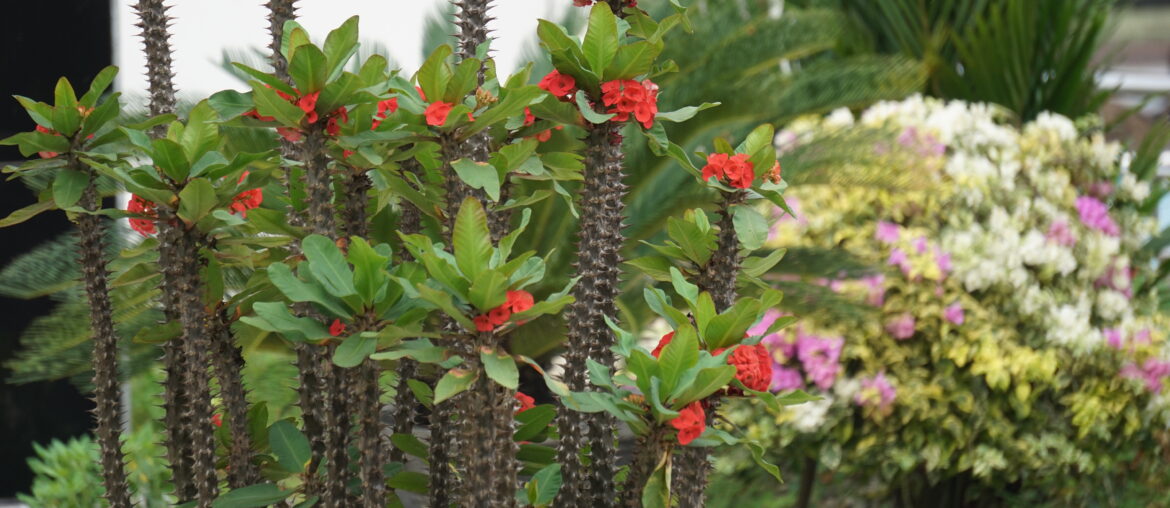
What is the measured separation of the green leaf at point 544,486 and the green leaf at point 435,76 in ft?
1.18

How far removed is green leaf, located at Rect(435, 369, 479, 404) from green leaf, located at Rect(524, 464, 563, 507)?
0.58ft

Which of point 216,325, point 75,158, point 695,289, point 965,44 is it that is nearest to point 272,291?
point 216,325

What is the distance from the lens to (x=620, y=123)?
1063 millimetres

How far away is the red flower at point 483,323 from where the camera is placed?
88cm

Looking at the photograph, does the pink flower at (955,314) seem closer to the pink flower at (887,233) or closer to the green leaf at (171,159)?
the pink flower at (887,233)

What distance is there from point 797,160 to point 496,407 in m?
2.70

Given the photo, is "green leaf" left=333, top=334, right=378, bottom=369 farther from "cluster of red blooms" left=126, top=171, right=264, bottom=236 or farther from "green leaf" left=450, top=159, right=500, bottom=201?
"cluster of red blooms" left=126, top=171, right=264, bottom=236

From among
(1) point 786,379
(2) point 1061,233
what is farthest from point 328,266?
(2) point 1061,233

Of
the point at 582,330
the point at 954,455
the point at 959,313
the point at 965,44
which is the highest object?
the point at 582,330

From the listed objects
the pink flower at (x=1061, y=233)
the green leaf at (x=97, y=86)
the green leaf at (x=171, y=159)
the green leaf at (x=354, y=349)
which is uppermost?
the green leaf at (x=97, y=86)

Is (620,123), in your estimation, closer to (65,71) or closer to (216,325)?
(216,325)

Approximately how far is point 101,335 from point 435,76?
47cm

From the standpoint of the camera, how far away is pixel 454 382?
2.84ft

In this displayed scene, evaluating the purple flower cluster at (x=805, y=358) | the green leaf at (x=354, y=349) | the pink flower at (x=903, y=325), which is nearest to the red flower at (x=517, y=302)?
the green leaf at (x=354, y=349)
